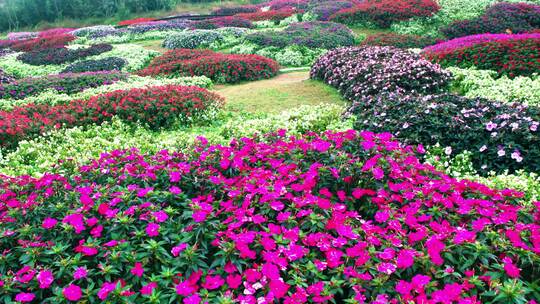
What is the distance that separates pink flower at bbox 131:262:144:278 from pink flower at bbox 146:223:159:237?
0.27 m

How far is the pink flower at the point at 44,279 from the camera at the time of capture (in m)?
A: 2.56

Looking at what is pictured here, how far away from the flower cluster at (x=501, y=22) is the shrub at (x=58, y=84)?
1285cm

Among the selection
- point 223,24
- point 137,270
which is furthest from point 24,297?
point 223,24

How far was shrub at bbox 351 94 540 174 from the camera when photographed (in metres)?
5.09

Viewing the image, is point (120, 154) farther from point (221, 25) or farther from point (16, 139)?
point (221, 25)

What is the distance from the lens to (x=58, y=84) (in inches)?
456

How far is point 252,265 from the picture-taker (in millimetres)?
2865

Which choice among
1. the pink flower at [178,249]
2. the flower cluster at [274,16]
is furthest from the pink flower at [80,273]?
the flower cluster at [274,16]

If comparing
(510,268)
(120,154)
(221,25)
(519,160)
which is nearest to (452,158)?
(519,160)

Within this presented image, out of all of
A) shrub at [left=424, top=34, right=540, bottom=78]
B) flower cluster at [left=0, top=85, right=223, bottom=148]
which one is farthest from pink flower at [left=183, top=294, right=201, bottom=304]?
shrub at [left=424, top=34, right=540, bottom=78]

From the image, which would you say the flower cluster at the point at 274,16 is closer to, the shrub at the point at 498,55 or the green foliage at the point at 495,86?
the shrub at the point at 498,55

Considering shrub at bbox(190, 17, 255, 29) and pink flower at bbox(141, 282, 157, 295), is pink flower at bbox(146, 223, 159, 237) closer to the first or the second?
pink flower at bbox(141, 282, 157, 295)

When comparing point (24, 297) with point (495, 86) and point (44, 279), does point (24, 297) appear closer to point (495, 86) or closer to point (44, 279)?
point (44, 279)

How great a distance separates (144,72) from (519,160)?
11.8 m
